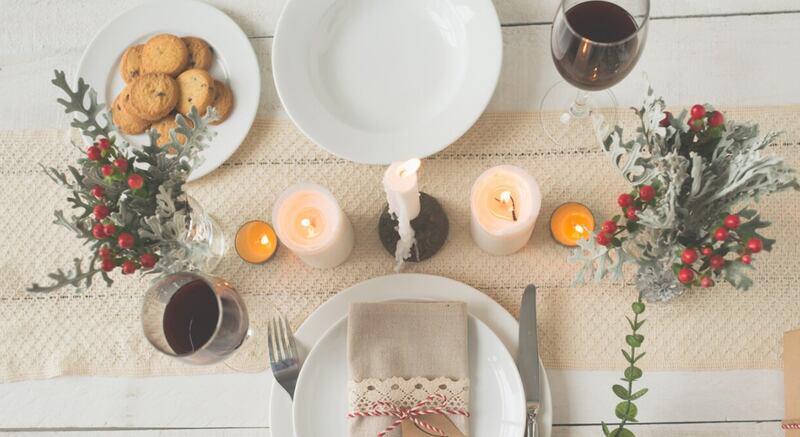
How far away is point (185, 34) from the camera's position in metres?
0.90

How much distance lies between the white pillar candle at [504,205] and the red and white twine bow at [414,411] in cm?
22

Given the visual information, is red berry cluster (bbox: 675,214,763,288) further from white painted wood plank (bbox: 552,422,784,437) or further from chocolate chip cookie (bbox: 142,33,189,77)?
chocolate chip cookie (bbox: 142,33,189,77)

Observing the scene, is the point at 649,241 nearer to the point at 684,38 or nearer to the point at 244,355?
the point at 684,38

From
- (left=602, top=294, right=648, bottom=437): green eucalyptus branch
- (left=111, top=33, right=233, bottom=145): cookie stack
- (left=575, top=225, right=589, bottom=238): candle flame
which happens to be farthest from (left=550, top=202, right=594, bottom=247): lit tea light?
(left=111, top=33, right=233, bottom=145): cookie stack

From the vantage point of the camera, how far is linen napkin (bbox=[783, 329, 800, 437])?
2.57 ft

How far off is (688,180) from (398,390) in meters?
0.43

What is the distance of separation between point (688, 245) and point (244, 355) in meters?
0.59

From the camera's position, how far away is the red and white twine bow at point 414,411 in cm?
74

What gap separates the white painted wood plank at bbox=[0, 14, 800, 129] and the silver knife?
29 cm

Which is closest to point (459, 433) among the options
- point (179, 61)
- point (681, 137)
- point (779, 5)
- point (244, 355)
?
point (244, 355)

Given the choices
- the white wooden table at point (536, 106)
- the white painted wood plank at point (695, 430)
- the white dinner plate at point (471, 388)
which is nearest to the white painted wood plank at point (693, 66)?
the white wooden table at point (536, 106)

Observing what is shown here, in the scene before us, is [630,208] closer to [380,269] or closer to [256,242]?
[380,269]

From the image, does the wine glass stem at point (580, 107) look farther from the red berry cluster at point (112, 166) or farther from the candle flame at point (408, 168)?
the red berry cluster at point (112, 166)

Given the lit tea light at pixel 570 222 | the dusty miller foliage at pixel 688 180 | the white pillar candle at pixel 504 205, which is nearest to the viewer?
the dusty miller foliage at pixel 688 180
